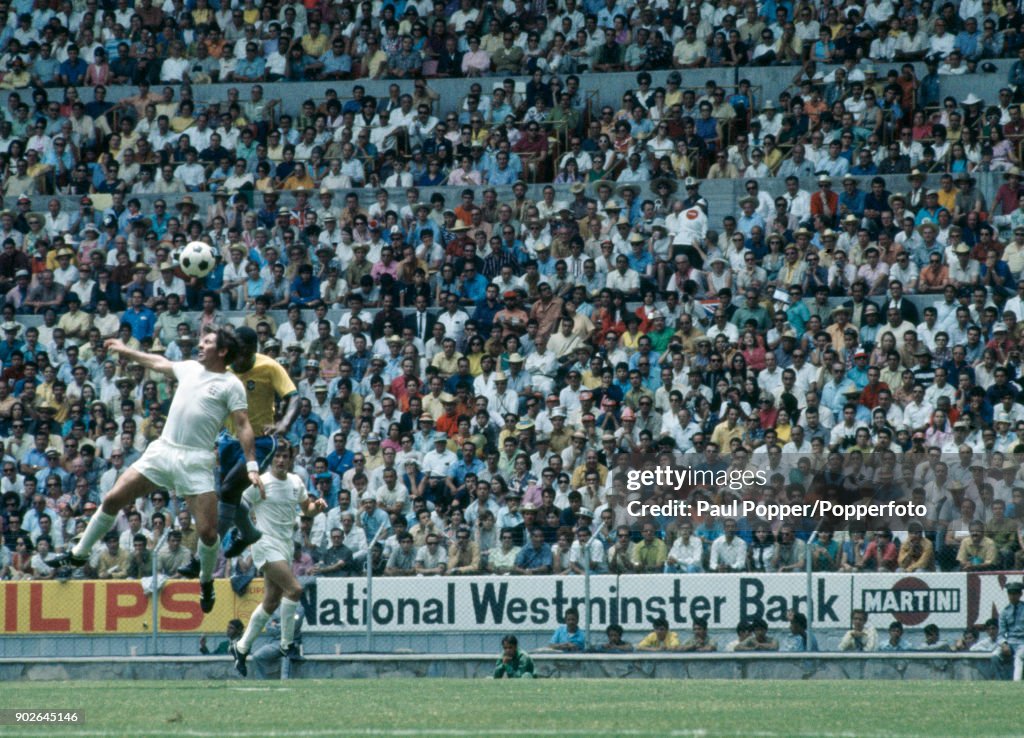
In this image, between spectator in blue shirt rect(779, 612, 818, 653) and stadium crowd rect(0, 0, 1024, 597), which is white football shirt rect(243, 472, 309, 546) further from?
spectator in blue shirt rect(779, 612, 818, 653)

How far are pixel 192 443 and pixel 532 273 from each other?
1238cm

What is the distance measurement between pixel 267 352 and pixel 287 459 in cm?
872

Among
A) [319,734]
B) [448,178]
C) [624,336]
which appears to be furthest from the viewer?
[448,178]

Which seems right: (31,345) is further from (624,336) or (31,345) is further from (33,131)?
(624,336)

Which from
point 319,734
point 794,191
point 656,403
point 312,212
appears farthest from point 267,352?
point 319,734

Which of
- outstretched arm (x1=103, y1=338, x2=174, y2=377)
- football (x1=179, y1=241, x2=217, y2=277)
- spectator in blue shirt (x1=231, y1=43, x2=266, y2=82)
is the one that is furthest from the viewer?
spectator in blue shirt (x1=231, y1=43, x2=266, y2=82)

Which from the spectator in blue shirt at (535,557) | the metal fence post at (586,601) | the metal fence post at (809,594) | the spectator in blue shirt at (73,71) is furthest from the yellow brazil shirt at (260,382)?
the spectator in blue shirt at (73,71)

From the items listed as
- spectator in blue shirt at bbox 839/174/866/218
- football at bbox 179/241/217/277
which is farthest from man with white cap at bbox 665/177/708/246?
football at bbox 179/241/217/277

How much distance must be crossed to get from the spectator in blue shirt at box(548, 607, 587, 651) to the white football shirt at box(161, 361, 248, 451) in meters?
7.18

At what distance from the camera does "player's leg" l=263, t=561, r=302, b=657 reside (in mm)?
14742

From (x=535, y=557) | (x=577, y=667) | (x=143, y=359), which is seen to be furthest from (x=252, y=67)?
(x=143, y=359)

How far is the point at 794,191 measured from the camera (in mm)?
25406

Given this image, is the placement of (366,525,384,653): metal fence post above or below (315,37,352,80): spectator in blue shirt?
below

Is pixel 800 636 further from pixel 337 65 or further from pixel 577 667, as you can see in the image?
pixel 337 65
